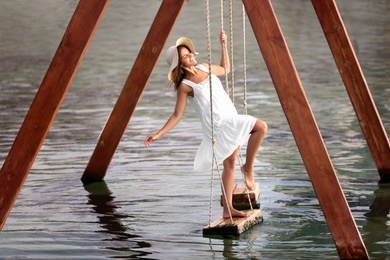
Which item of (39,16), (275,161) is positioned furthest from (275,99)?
(39,16)

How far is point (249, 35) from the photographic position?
2412cm

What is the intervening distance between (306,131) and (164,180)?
3.32 metres

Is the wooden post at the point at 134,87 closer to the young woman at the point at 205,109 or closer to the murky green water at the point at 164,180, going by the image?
the murky green water at the point at 164,180

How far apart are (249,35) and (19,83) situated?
8.14 meters

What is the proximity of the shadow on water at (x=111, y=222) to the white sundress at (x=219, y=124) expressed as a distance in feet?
2.31

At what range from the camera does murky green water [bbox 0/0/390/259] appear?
273 inches

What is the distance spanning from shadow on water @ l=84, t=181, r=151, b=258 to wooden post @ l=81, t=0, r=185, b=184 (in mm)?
178

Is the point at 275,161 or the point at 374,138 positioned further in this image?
the point at 275,161

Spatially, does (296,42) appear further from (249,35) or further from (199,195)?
(199,195)

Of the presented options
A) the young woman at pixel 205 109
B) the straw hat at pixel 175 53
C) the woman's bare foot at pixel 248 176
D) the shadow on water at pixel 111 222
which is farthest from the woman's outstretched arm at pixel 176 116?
the shadow on water at pixel 111 222

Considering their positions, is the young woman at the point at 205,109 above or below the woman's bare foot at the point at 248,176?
above

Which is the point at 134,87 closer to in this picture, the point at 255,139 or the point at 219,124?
the point at 219,124

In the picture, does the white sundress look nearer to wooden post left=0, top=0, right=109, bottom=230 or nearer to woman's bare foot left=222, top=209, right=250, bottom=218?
woman's bare foot left=222, top=209, right=250, bottom=218

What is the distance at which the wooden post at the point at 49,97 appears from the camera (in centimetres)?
652
